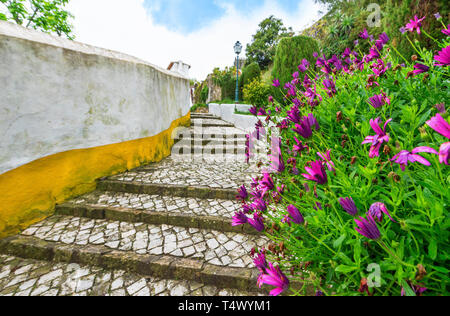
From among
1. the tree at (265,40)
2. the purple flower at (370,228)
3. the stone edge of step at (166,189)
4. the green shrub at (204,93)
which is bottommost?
the stone edge of step at (166,189)

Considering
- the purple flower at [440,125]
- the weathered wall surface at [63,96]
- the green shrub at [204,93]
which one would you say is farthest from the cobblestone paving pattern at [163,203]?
the green shrub at [204,93]

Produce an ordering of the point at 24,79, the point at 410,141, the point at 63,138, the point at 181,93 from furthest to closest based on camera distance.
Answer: the point at 181,93 < the point at 63,138 < the point at 24,79 < the point at 410,141

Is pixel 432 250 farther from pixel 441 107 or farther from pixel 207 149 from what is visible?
pixel 207 149

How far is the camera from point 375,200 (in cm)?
113

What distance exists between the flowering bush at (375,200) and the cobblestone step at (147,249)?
28.1 inches

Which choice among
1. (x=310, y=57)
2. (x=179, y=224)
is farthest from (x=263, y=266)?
(x=310, y=57)

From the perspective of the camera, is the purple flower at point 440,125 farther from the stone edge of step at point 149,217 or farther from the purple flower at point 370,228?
the stone edge of step at point 149,217

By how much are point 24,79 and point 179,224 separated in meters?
2.74

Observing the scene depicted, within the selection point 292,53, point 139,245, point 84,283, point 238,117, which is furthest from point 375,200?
point 238,117

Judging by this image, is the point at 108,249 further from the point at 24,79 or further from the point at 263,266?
the point at 24,79

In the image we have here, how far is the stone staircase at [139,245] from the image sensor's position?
76.6 inches

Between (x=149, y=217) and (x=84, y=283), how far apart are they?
3.25ft

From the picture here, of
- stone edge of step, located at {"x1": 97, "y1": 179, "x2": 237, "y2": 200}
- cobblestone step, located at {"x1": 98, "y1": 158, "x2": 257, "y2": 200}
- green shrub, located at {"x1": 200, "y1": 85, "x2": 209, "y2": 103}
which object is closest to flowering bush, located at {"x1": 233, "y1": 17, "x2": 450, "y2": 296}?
stone edge of step, located at {"x1": 97, "y1": 179, "x2": 237, "y2": 200}
